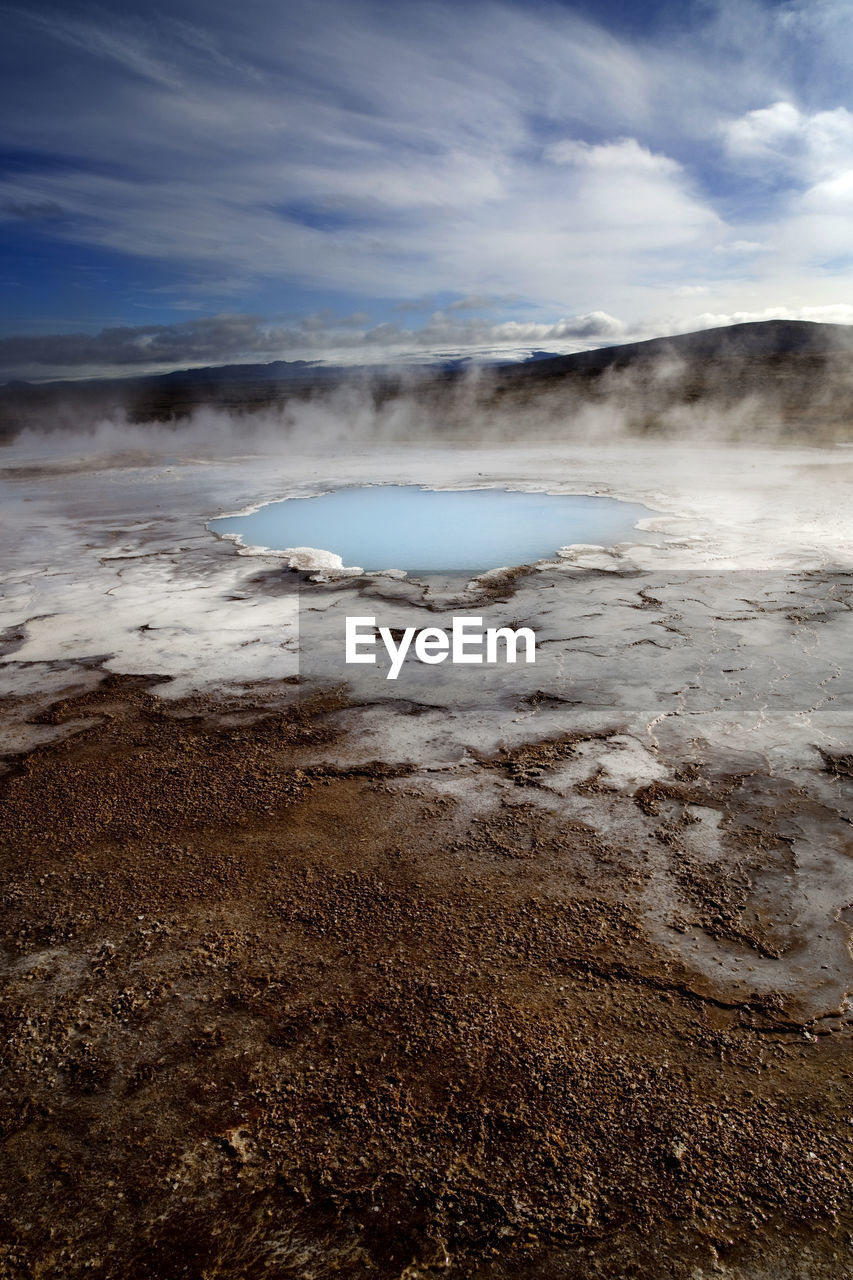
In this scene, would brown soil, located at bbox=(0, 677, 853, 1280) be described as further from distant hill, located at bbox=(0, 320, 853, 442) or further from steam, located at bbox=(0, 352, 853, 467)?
distant hill, located at bbox=(0, 320, 853, 442)

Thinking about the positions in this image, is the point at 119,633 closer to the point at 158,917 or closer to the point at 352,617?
the point at 352,617

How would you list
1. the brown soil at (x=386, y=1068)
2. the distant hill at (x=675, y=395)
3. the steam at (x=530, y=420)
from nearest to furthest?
the brown soil at (x=386, y=1068), the steam at (x=530, y=420), the distant hill at (x=675, y=395)

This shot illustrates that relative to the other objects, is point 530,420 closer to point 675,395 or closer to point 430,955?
point 675,395

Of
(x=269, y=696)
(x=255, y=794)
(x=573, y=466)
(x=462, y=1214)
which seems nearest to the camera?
(x=462, y=1214)

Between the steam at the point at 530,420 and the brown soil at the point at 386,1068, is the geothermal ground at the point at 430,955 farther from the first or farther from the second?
the steam at the point at 530,420

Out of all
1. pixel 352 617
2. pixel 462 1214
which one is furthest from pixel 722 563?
pixel 462 1214

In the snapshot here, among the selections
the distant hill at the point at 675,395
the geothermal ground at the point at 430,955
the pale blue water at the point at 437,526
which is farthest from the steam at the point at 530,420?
the geothermal ground at the point at 430,955
